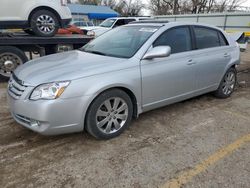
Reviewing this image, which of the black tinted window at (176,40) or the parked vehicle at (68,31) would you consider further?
the parked vehicle at (68,31)

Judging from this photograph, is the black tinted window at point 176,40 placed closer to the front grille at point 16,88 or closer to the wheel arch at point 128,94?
the wheel arch at point 128,94

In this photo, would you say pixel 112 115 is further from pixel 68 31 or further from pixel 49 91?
pixel 68 31

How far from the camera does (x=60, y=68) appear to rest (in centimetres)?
318

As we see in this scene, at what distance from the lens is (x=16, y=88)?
3.14 meters

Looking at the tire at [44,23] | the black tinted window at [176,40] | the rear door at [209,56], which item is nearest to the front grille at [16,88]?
the black tinted window at [176,40]

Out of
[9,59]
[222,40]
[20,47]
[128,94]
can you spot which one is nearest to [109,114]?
[128,94]

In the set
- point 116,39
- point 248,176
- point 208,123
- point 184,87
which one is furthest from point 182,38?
point 248,176

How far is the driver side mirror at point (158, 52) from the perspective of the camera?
3.41m

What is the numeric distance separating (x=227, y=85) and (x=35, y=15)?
5.12 m

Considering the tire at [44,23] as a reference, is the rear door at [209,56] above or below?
below

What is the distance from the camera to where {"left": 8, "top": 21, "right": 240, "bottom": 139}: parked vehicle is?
9.53 feet

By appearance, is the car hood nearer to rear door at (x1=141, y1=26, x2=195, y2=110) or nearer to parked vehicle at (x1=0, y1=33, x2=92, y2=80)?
rear door at (x1=141, y1=26, x2=195, y2=110)

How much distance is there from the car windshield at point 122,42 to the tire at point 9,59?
2708 millimetres

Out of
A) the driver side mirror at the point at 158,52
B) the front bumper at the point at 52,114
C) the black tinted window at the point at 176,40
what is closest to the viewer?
the front bumper at the point at 52,114
